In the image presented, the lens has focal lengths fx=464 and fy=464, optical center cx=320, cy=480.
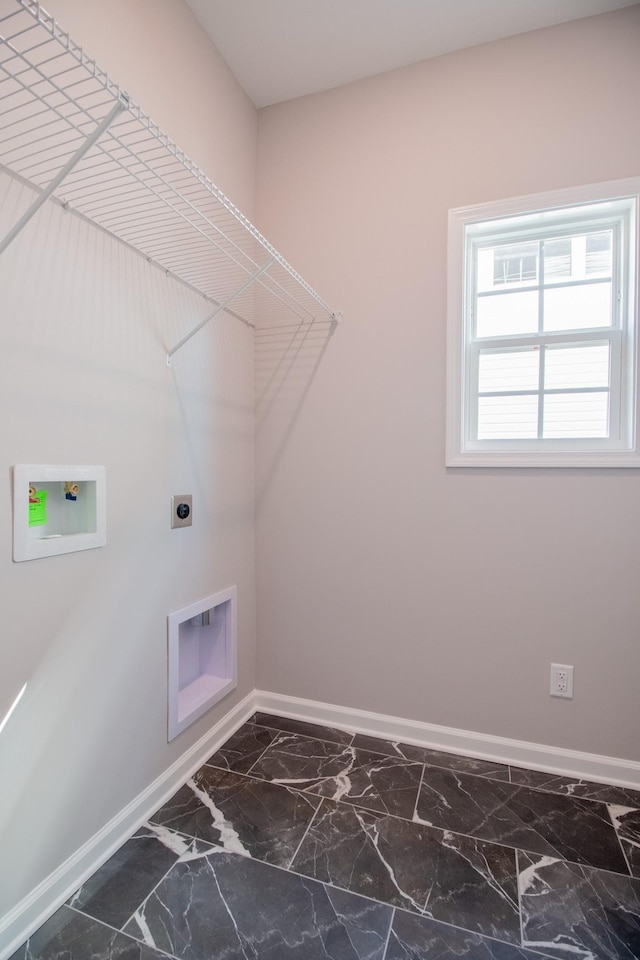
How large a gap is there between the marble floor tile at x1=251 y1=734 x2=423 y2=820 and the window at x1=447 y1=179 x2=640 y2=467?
1.21 meters

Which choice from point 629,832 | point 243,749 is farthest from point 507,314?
point 243,749

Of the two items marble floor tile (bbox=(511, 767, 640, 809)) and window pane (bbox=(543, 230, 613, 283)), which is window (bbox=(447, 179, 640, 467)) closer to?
window pane (bbox=(543, 230, 613, 283))

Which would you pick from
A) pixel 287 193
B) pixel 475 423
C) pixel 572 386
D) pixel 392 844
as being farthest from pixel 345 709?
pixel 287 193

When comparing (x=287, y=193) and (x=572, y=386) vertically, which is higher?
(x=287, y=193)

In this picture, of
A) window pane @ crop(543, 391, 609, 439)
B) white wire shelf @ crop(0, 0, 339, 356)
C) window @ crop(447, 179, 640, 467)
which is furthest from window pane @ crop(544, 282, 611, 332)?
white wire shelf @ crop(0, 0, 339, 356)

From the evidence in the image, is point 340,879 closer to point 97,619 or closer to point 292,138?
point 97,619

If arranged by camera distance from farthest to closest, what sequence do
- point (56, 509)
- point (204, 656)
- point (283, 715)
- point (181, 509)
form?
point (283, 715) < point (204, 656) < point (181, 509) < point (56, 509)

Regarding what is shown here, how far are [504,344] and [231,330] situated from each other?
1.14 meters

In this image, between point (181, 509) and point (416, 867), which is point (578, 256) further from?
point (416, 867)

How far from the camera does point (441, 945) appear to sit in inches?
44.2

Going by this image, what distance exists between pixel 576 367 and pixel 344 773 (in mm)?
1792

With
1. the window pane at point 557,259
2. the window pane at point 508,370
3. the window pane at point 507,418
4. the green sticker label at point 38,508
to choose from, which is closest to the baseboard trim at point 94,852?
the green sticker label at point 38,508

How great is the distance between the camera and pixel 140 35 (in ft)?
4.74

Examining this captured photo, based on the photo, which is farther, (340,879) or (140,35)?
(140,35)
